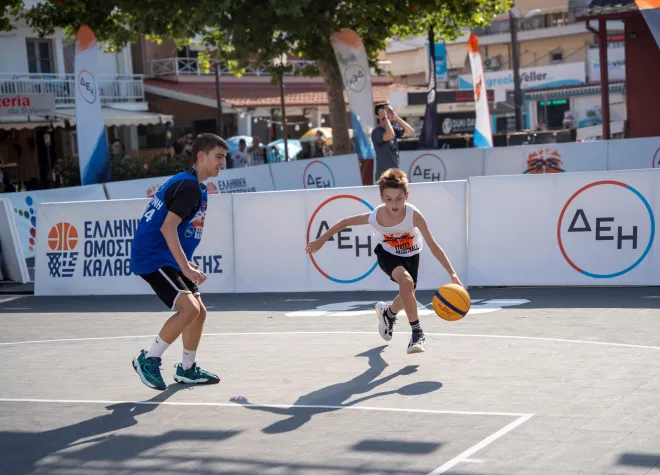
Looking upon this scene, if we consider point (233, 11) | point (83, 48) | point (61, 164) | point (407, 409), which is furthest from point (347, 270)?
point (61, 164)

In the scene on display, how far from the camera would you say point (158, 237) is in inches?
297

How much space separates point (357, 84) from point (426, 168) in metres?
3.67

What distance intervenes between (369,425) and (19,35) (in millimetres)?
35832

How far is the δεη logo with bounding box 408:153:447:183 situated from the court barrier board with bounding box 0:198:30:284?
13.0 metres

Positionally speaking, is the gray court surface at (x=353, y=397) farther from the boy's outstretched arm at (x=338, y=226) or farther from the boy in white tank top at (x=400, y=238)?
the boy's outstretched arm at (x=338, y=226)

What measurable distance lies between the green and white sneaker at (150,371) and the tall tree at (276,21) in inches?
686

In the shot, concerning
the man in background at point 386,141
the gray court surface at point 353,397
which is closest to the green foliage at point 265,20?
the man in background at point 386,141

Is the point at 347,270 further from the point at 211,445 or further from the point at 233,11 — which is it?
the point at 233,11

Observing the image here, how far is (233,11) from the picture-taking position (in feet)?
82.1

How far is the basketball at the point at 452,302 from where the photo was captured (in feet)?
27.2

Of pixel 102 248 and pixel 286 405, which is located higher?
pixel 102 248

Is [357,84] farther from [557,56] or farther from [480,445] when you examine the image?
[557,56]

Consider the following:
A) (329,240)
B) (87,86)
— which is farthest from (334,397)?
(87,86)

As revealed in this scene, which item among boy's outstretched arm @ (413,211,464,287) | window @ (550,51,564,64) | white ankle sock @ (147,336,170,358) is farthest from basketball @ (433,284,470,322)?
window @ (550,51,564,64)
